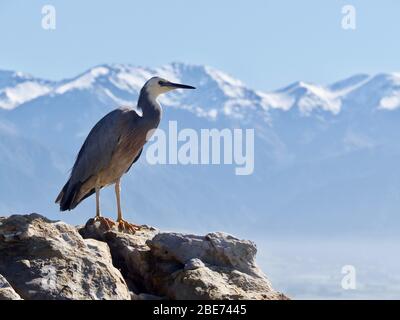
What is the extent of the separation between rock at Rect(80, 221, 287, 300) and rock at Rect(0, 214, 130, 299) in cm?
100

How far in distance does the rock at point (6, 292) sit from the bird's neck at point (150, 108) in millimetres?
8764

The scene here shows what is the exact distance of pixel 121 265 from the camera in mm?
20078

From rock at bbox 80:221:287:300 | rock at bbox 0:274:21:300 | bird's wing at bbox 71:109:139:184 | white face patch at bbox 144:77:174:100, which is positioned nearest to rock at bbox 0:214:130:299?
rock at bbox 0:274:21:300

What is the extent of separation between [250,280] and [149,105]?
6772mm

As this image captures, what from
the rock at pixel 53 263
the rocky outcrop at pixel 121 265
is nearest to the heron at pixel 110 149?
the rocky outcrop at pixel 121 265

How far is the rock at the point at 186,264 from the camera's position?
19.0 meters

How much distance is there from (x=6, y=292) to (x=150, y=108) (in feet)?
30.2

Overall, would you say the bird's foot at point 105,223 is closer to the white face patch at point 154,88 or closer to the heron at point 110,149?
the heron at point 110,149

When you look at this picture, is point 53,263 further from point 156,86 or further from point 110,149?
point 156,86

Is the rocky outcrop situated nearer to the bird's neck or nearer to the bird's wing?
the bird's wing
